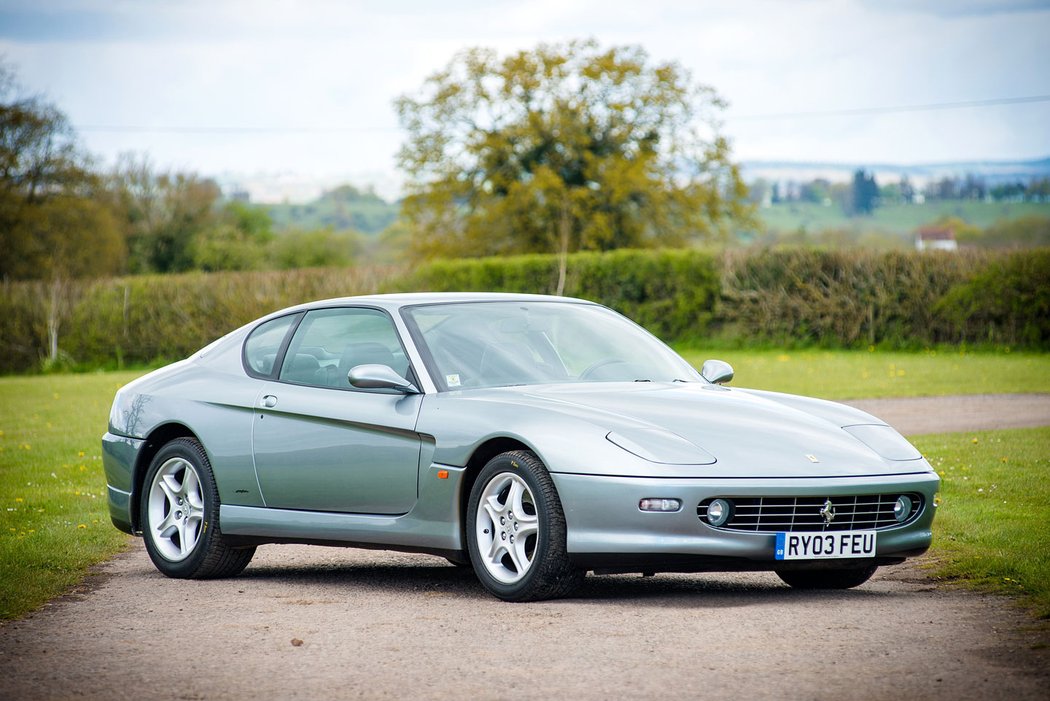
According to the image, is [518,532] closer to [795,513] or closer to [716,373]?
[795,513]

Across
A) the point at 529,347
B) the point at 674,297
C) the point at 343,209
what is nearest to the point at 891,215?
the point at 343,209

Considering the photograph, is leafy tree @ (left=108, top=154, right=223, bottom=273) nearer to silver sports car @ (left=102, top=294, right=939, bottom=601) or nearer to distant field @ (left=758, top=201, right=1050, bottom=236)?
distant field @ (left=758, top=201, right=1050, bottom=236)

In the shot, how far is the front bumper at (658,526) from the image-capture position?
6461 millimetres

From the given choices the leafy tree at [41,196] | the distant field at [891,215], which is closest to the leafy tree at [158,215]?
the leafy tree at [41,196]

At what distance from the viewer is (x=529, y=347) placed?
773 centimetres

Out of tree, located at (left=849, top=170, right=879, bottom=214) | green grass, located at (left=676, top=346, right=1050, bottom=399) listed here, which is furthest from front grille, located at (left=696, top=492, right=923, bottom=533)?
tree, located at (left=849, top=170, right=879, bottom=214)

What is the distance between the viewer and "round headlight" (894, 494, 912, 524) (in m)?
6.89

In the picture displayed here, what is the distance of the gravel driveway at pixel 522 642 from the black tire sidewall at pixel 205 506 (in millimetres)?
190

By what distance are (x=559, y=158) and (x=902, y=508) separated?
51.4 m

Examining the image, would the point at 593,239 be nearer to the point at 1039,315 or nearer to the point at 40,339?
the point at 40,339

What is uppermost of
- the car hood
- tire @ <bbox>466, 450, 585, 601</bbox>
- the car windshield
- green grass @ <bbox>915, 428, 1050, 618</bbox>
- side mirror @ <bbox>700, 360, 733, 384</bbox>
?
the car windshield

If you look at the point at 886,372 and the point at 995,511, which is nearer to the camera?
the point at 995,511

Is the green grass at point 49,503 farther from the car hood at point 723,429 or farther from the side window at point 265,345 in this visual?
the car hood at point 723,429

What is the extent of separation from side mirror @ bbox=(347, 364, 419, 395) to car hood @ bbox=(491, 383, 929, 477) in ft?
1.56
